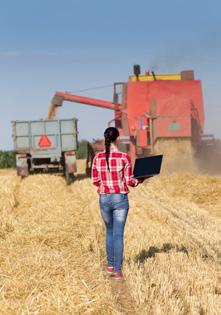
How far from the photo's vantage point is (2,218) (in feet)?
31.0

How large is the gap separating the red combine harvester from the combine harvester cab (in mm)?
1904

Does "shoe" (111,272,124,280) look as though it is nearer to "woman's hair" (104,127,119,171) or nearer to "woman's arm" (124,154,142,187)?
"woman's arm" (124,154,142,187)

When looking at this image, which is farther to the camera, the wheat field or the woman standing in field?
the woman standing in field

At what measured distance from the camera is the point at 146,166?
6.00 m

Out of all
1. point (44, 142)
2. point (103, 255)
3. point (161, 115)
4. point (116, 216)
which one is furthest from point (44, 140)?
point (116, 216)

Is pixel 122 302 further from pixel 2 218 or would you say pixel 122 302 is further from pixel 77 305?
pixel 2 218

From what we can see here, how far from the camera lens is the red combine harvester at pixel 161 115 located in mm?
16875

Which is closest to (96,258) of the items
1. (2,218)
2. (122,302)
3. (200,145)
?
(122,302)

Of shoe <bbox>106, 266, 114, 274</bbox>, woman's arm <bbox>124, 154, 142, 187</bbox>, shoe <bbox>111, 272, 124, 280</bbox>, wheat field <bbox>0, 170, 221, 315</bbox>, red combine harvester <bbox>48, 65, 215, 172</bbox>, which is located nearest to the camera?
wheat field <bbox>0, 170, 221, 315</bbox>

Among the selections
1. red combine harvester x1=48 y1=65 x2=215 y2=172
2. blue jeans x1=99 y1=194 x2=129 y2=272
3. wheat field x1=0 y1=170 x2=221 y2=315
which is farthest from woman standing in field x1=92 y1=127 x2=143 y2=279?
red combine harvester x1=48 y1=65 x2=215 y2=172

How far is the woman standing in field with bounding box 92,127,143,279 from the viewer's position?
19.4 feet

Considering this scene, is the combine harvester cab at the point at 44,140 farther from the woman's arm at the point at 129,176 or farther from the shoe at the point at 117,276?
the shoe at the point at 117,276

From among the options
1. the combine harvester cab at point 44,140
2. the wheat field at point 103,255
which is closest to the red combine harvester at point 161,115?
the combine harvester cab at point 44,140

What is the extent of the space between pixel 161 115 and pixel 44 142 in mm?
3896
